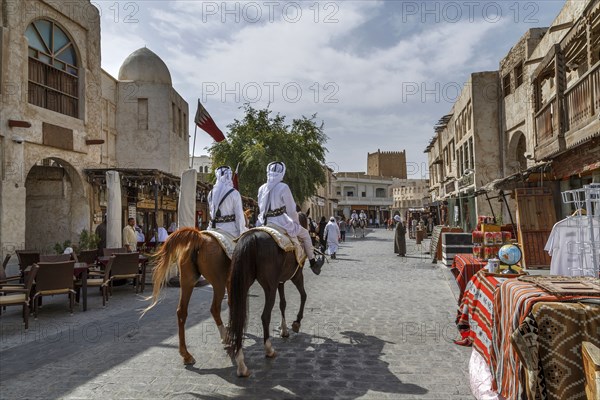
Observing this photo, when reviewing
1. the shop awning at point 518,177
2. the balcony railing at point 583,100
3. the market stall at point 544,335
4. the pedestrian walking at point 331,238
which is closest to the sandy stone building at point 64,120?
the pedestrian walking at point 331,238

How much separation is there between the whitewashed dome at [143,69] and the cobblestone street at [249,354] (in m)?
14.3

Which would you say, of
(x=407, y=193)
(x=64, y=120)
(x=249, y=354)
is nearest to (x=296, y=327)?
(x=249, y=354)

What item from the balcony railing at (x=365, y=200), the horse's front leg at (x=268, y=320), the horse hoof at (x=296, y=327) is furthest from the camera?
the balcony railing at (x=365, y=200)

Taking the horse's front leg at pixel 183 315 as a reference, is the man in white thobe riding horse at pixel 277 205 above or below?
above

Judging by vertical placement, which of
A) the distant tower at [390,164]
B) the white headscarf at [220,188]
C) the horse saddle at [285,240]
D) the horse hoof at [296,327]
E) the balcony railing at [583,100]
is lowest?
the horse hoof at [296,327]

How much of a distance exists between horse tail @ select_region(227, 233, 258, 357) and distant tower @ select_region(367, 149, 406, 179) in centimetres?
7680

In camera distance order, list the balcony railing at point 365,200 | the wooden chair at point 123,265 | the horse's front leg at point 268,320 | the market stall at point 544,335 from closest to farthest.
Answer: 1. the market stall at point 544,335
2. the horse's front leg at point 268,320
3. the wooden chair at point 123,265
4. the balcony railing at point 365,200

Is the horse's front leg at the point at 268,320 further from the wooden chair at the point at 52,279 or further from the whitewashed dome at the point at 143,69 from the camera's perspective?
the whitewashed dome at the point at 143,69

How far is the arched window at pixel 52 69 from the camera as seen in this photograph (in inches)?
540

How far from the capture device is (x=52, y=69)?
571 inches

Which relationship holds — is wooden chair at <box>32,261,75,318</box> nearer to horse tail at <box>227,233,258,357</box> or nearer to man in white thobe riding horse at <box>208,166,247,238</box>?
man in white thobe riding horse at <box>208,166,247,238</box>

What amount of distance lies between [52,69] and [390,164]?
71542mm

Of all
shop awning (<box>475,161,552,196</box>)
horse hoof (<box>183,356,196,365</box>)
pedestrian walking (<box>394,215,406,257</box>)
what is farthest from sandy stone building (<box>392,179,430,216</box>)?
horse hoof (<box>183,356,196,365</box>)

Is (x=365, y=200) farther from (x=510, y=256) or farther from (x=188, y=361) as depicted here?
(x=188, y=361)
